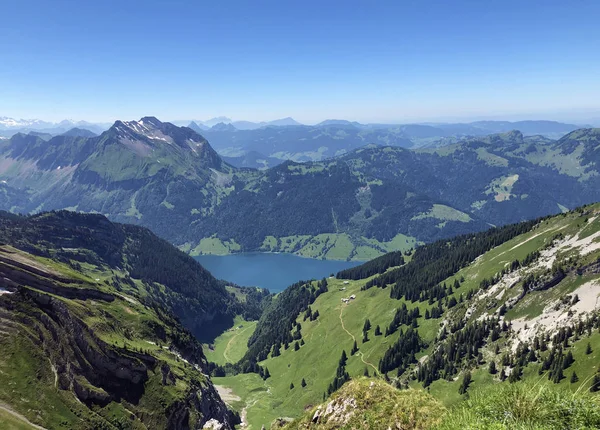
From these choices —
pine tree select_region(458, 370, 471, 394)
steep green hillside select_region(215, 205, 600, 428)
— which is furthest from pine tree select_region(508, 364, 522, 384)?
pine tree select_region(458, 370, 471, 394)

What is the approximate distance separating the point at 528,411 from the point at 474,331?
352 feet

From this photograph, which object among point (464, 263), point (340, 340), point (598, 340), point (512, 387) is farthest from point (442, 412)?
point (464, 263)

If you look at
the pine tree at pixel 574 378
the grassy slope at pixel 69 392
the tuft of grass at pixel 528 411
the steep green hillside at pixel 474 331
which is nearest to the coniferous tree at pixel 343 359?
the steep green hillside at pixel 474 331

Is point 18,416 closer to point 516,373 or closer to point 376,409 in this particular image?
point 376,409

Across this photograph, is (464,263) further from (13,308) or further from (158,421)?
(13,308)

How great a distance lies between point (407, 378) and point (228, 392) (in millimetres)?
85149

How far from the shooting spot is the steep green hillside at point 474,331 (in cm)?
9512

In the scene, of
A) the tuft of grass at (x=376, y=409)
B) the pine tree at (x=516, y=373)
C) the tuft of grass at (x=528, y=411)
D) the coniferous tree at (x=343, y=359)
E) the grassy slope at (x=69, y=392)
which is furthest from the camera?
the coniferous tree at (x=343, y=359)

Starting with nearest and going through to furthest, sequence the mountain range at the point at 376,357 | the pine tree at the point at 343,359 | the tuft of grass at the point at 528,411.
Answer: the tuft of grass at the point at 528,411, the mountain range at the point at 376,357, the pine tree at the point at 343,359

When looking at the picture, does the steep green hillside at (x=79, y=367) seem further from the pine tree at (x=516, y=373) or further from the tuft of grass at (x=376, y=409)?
the pine tree at (x=516, y=373)

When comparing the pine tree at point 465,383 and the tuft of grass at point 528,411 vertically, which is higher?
the tuft of grass at point 528,411

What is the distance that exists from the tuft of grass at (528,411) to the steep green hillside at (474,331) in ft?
159

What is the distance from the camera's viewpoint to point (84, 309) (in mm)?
105062

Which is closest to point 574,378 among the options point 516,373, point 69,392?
point 516,373
